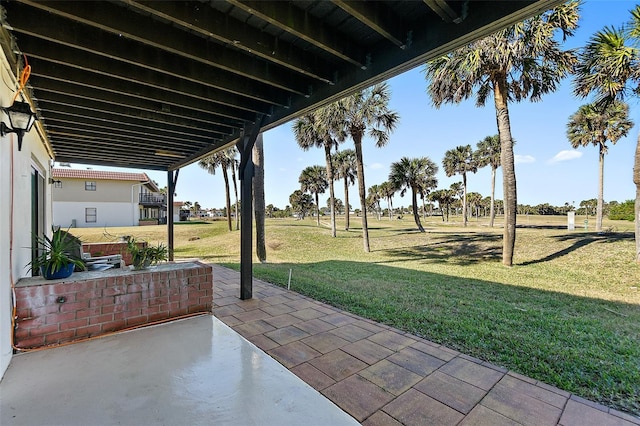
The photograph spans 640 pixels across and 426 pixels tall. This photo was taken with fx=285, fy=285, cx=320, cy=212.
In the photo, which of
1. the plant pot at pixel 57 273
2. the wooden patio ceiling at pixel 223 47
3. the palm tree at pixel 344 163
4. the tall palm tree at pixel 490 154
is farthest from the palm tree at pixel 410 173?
the plant pot at pixel 57 273

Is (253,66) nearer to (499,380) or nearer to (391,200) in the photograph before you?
(499,380)

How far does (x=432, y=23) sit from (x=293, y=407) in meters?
3.07

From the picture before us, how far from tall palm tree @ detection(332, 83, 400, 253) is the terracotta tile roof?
59.0 feet

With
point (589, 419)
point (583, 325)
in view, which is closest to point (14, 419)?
point (589, 419)

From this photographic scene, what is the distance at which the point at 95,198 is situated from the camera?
68.2 ft

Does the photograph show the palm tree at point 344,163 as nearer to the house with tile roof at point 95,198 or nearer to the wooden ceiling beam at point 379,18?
the house with tile roof at point 95,198

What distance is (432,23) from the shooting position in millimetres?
2303

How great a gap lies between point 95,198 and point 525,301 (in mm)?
25620

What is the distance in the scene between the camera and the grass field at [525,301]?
8.36 ft

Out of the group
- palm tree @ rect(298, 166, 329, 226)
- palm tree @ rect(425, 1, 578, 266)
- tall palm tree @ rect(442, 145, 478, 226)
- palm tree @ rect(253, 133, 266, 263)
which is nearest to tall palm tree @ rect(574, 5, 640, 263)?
palm tree @ rect(425, 1, 578, 266)

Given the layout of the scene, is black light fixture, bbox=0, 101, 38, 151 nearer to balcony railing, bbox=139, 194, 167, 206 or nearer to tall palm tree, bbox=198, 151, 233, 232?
tall palm tree, bbox=198, 151, 233, 232

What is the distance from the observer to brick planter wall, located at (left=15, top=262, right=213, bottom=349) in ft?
8.57

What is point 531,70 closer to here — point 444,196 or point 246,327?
point 246,327

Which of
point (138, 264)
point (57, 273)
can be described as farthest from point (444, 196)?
point (57, 273)
